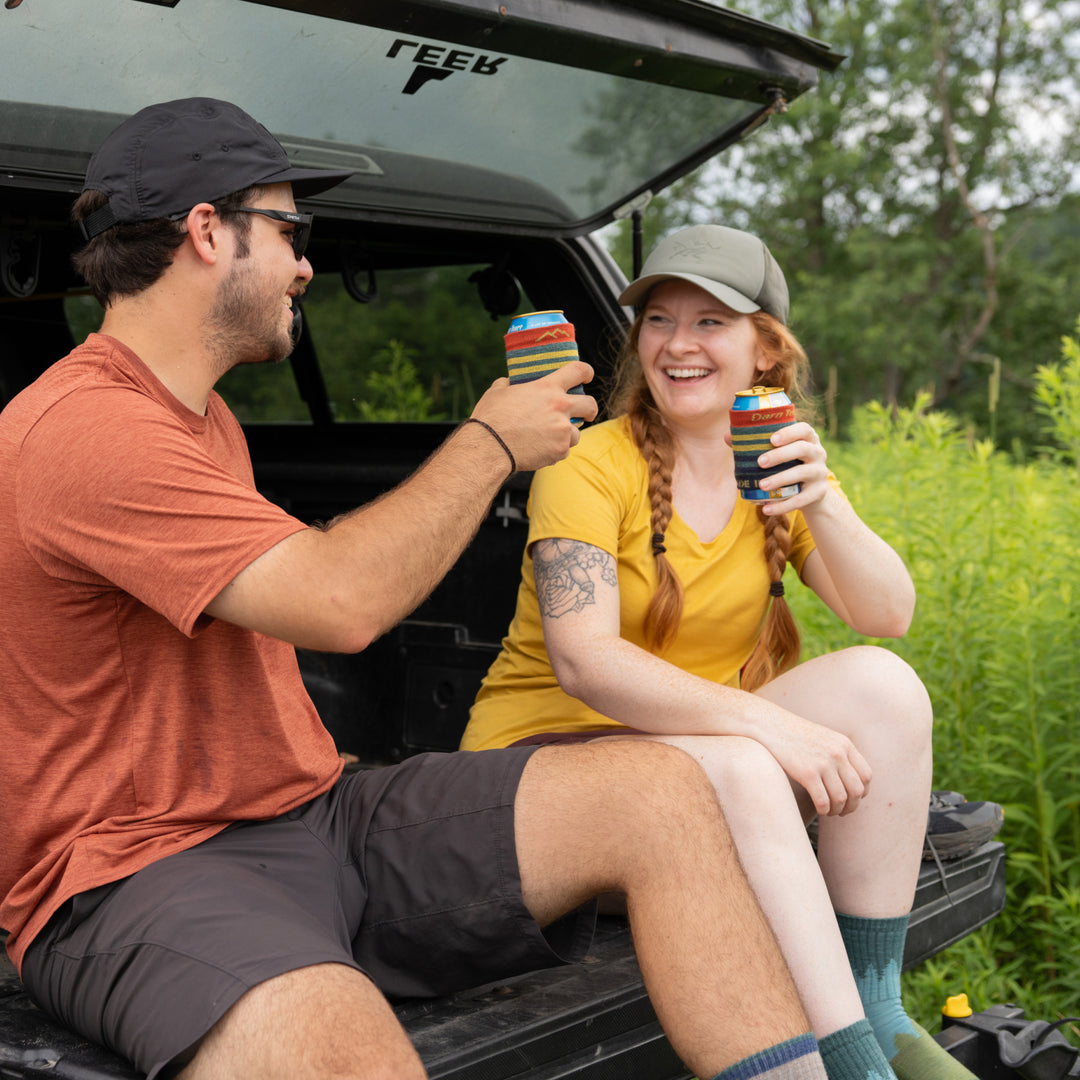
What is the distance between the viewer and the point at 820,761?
2035mm

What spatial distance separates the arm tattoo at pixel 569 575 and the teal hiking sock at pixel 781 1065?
34.2 inches

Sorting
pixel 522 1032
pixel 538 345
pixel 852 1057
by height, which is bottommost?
pixel 852 1057

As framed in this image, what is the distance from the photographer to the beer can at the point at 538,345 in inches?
80.6

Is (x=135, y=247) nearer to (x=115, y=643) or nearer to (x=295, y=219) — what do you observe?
(x=295, y=219)

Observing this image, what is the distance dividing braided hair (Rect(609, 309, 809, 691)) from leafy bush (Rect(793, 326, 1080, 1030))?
0.91 meters

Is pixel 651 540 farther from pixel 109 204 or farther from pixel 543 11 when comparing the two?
pixel 109 204

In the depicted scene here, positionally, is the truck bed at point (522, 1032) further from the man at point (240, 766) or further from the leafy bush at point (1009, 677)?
the leafy bush at point (1009, 677)

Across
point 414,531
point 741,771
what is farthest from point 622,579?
point 414,531

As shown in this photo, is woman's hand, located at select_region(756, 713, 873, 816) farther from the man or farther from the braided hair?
the braided hair

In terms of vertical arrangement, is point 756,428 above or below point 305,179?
below

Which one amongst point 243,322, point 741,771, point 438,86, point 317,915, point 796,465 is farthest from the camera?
point 438,86

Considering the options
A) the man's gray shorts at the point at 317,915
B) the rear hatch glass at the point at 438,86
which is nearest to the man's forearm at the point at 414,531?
the man's gray shorts at the point at 317,915

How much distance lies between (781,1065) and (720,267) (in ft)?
4.92

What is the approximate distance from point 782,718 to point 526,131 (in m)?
1.47
